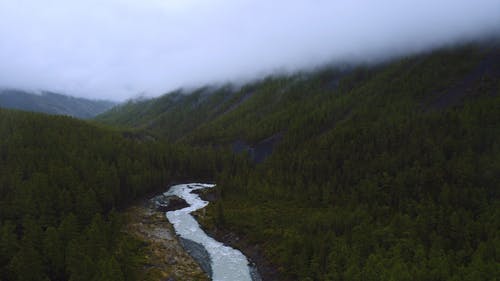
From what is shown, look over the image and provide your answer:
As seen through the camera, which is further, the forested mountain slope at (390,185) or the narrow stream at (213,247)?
the narrow stream at (213,247)

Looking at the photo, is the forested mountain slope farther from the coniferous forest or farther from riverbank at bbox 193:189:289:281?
riverbank at bbox 193:189:289:281

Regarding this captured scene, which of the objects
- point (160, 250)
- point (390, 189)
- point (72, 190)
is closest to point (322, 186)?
point (390, 189)

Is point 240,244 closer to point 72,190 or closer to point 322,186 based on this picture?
point 322,186

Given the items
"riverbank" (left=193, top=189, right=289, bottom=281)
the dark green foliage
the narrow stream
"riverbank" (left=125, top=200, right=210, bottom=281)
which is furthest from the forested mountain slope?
"riverbank" (left=125, top=200, right=210, bottom=281)

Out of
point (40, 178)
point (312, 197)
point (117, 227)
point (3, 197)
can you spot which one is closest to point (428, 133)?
point (312, 197)

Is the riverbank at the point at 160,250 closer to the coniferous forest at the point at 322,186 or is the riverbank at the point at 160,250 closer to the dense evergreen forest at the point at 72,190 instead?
the dense evergreen forest at the point at 72,190

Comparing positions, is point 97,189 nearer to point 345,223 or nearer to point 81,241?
point 81,241

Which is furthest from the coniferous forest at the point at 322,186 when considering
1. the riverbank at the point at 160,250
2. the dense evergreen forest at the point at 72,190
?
the riverbank at the point at 160,250

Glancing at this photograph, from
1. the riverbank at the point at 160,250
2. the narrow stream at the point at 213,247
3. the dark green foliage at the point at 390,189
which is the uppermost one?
the dark green foliage at the point at 390,189
